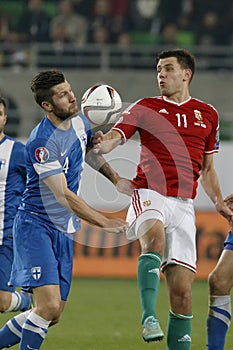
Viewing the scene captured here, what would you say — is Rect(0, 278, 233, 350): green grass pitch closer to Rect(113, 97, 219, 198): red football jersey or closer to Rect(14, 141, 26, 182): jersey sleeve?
Rect(14, 141, 26, 182): jersey sleeve

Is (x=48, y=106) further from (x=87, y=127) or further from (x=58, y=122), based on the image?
(x=87, y=127)

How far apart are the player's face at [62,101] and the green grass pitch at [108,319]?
240cm

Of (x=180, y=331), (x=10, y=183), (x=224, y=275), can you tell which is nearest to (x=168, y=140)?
(x=224, y=275)

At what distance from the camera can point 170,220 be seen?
7.07 metres

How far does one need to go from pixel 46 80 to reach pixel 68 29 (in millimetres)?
11692

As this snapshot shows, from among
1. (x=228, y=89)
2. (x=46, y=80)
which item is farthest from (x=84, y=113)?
(x=228, y=89)

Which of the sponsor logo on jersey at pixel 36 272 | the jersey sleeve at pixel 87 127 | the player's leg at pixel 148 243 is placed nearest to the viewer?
the player's leg at pixel 148 243

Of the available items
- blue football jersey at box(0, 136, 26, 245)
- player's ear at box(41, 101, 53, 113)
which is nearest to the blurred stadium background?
blue football jersey at box(0, 136, 26, 245)

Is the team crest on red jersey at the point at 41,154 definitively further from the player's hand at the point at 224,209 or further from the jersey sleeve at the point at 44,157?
the player's hand at the point at 224,209

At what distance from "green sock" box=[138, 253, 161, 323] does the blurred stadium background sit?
7.35 meters

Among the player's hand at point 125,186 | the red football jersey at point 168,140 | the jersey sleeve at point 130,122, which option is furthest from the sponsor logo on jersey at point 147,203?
the jersey sleeve at point 130,122

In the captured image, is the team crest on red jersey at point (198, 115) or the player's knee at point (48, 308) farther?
the team crest on red jersey at point (198, 115)

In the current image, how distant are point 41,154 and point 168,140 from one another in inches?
40.5

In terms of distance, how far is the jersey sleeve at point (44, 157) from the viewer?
269 inches
